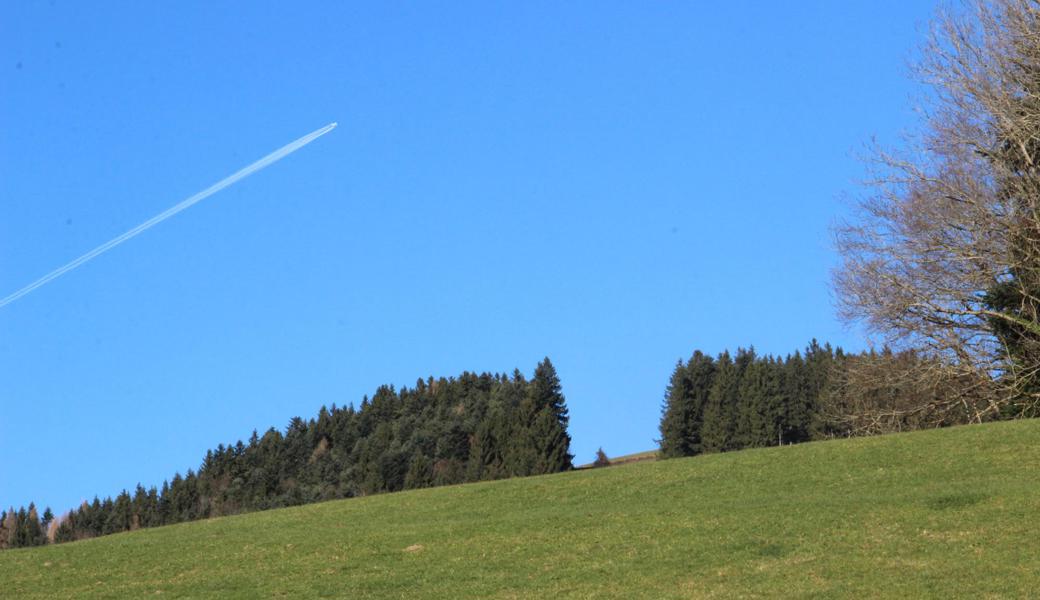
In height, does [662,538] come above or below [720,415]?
below

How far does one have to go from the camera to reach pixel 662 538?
87.4 feet

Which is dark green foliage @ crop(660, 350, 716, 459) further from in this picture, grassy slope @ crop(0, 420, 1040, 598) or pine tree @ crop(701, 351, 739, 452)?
grassy slope @ crop(0, 420, 1040, 598)

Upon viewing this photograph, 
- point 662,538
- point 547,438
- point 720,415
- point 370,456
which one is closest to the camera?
point 662,538

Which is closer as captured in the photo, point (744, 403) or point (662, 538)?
point (662, 538)

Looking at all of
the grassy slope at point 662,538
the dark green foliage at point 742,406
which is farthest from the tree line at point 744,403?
the grassy slope at point 662,538

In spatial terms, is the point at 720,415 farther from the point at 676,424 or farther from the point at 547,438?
the point at 547,438

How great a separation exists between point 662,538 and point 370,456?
117 m

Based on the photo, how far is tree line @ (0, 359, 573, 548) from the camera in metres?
122

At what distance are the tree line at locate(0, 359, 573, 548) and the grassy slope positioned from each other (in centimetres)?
8127

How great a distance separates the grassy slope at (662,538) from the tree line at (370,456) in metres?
81.3

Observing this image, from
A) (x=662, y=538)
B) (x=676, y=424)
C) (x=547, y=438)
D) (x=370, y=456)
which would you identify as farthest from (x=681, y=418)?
(x=662, y=538)

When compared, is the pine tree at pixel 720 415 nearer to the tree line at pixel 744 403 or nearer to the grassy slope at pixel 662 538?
the tree line at pixel 744 403

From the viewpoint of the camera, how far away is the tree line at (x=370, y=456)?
122125 mm

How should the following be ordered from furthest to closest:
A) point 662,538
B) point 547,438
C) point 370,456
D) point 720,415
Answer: point 370,456 → point 720,415 → point 547,438 → point 662,538
